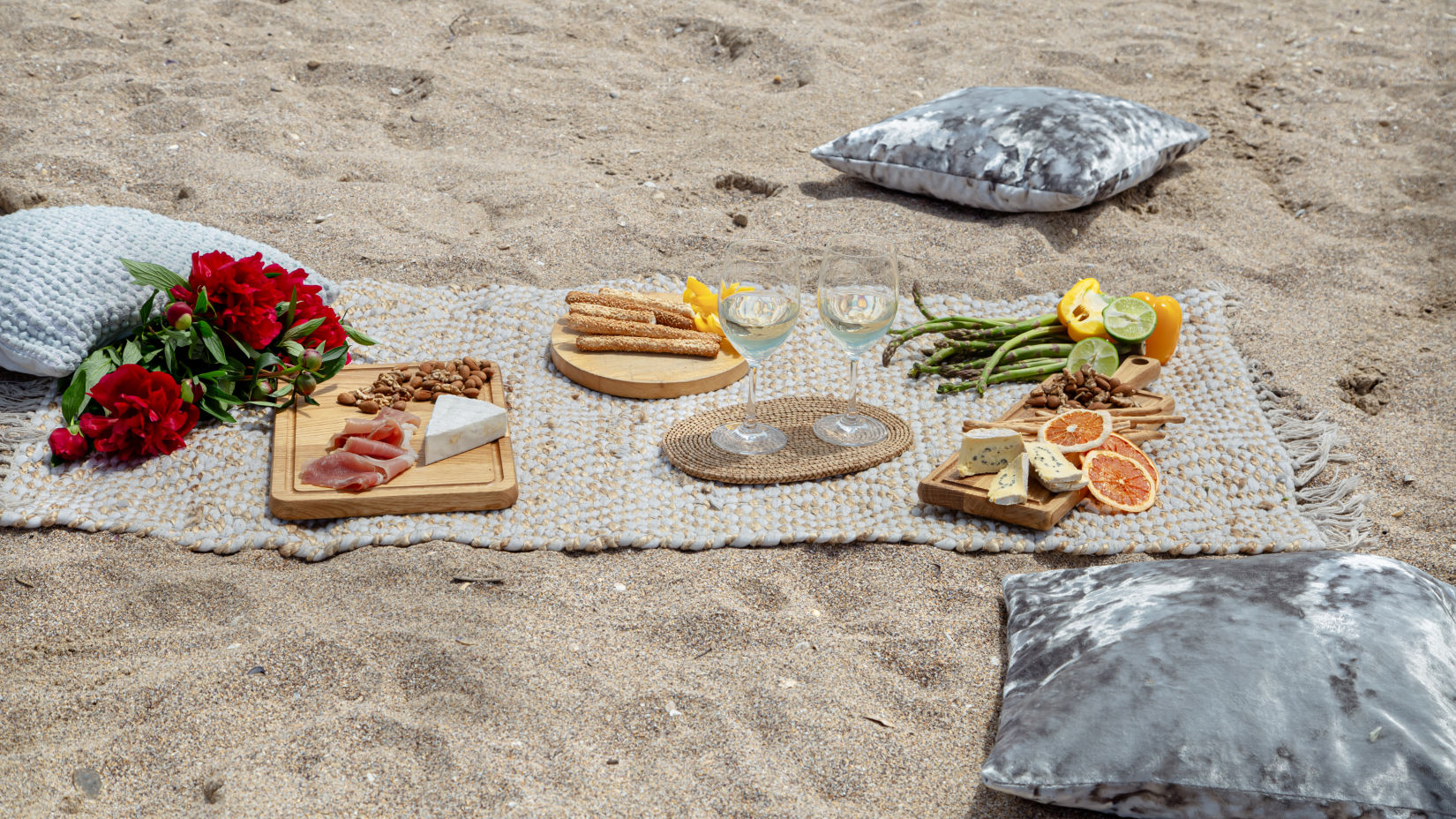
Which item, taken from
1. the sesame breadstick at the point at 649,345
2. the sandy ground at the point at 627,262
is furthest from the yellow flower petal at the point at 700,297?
the sandy ground at the point at 627,262

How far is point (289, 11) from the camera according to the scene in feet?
19.7

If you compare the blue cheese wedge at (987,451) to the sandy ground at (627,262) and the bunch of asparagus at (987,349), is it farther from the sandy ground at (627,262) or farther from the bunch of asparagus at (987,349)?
the bunch of asparagus at (987,349)

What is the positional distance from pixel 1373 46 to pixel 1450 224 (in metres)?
2.24

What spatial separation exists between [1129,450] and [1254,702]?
1186 mm

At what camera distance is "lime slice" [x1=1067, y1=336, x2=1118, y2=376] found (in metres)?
3.24

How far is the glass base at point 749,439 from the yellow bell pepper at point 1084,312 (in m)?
1.08

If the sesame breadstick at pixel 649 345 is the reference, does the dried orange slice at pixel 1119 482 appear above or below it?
below

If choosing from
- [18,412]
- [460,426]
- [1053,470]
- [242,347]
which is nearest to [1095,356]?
[1053,470]

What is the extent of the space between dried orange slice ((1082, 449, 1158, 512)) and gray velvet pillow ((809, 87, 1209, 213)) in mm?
1822

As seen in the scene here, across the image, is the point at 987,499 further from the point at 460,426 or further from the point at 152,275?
the point at 152,275

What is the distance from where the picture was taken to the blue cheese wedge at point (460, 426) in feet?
8.99

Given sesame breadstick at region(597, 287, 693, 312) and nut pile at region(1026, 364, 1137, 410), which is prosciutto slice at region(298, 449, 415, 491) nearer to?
sesame breadstick at region(597, 287, 693, 312)

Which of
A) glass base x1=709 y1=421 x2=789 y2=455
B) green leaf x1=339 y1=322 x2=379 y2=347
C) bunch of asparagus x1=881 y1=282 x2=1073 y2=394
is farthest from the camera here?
bunch of asparagus x1=881 y1=282 x2=1073 y2=394

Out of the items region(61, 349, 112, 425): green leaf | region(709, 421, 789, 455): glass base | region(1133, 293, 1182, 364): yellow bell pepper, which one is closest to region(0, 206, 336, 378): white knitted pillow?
region(61, 349, 112, 425): green leaf
